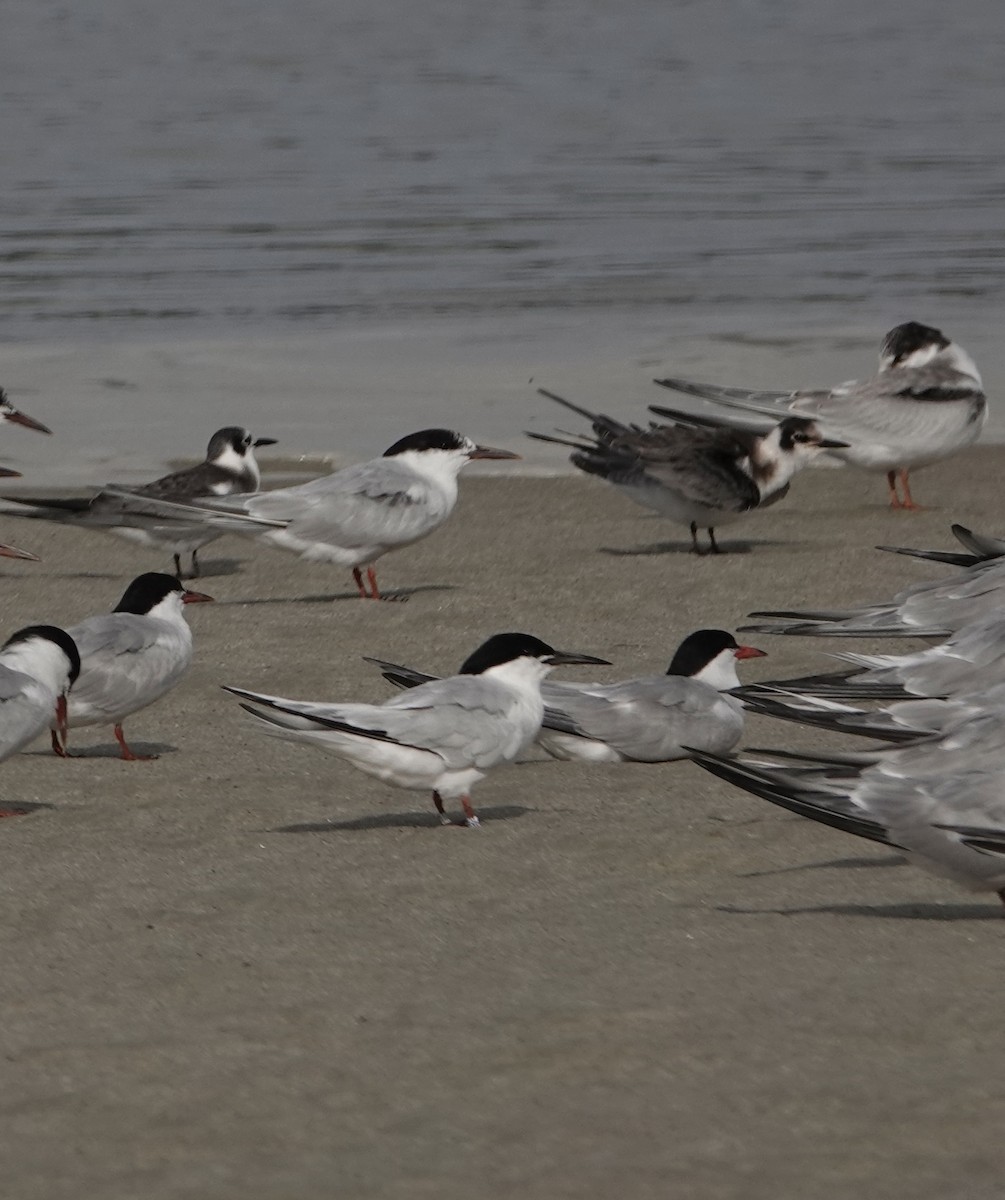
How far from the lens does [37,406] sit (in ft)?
38.8

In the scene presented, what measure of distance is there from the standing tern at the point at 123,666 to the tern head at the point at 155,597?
0.08 ft

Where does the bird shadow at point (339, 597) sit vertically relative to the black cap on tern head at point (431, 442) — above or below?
below

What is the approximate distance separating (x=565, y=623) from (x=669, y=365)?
18.1 ft

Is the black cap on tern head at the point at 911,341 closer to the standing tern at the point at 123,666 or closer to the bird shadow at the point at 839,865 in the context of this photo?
the standing tern at the point at 123,666

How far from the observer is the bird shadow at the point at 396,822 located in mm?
5055

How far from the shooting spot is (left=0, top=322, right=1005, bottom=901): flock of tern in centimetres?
405

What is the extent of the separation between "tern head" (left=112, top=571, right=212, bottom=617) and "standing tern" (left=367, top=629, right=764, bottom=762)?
3.06ft

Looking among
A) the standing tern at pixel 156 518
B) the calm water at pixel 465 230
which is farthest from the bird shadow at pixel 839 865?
the calm water at pixel 465 230

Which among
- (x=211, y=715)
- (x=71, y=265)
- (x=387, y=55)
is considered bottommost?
(x=211, y=715)

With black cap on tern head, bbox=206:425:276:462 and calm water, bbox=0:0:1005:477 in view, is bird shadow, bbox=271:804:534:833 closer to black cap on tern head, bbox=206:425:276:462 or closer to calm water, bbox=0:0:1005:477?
black cap on tern head, bbox=206:425:276:462

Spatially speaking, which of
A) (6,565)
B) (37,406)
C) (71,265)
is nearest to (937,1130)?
(6,565)

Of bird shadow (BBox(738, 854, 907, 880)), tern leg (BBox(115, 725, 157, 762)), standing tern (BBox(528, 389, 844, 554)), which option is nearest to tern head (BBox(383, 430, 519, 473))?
standing tern (BBox(528, 389, 844, 554))

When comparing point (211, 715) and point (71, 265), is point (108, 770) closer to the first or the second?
point (211, 715)

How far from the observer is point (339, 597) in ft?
26.3
